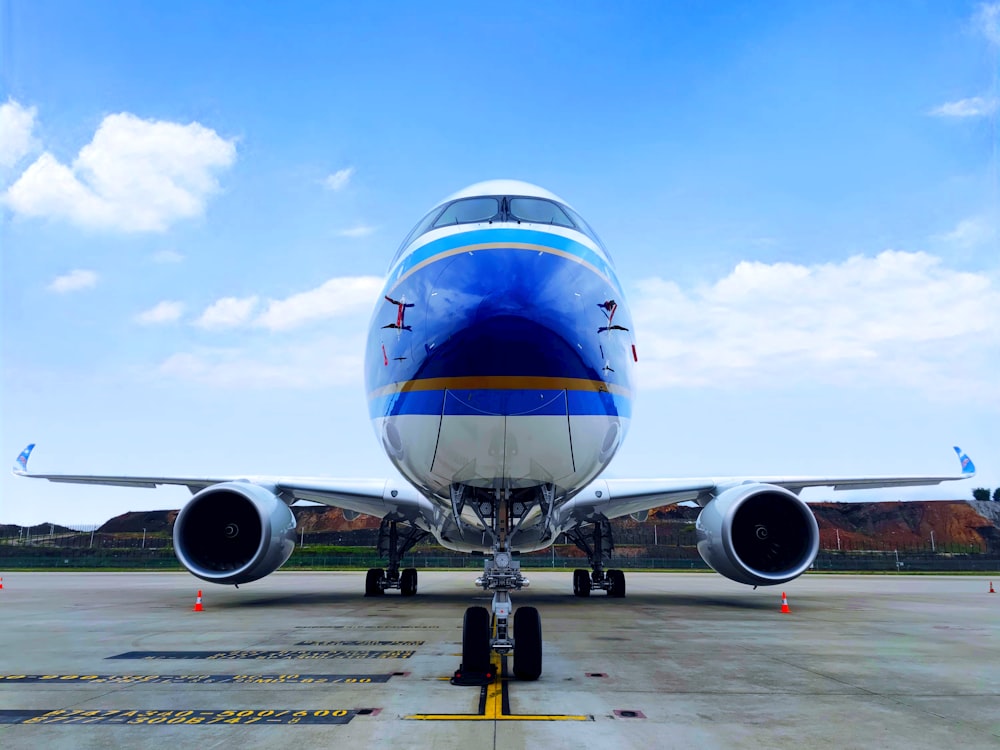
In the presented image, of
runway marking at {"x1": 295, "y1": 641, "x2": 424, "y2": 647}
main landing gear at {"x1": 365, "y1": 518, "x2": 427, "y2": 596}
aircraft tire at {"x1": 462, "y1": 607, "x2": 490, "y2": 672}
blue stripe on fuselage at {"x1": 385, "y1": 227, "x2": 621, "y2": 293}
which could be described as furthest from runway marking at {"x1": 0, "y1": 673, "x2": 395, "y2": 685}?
main landing gear at {"x1": 365, "y1": 518, "x2": 427, "y2": 596}

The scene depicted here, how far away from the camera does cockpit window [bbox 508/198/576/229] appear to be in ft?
21.8

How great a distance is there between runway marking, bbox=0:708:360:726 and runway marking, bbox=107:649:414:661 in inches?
95.4

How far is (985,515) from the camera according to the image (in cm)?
7594

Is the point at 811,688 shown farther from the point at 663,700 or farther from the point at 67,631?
the point at 67,631

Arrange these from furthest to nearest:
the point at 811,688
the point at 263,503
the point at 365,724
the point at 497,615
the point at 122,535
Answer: the point at 122,535 < the point at 263,503 < the point at 497,615 < the point at 811,688 < the point at 365,724

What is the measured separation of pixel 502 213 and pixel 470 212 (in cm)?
34

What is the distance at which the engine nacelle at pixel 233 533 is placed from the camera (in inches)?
483

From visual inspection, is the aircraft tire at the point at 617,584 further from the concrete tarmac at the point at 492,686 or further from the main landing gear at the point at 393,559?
the concrete tarmac at the point at 492,686

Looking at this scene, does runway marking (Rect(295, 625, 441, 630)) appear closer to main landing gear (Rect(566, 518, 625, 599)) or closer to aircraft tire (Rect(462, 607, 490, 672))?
aircraft tire (Rect(462, 607, 490, 672))

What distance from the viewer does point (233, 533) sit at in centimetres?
1299

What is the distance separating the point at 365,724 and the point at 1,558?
54071mm

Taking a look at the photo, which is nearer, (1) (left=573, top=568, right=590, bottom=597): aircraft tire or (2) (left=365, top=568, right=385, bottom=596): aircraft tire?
(2) (left=365, top=568, right=385, bottom=596): aircraft tire

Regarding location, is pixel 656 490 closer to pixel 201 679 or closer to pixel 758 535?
pixel 758 535

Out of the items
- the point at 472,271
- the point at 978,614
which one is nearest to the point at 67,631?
the point at 472,271
